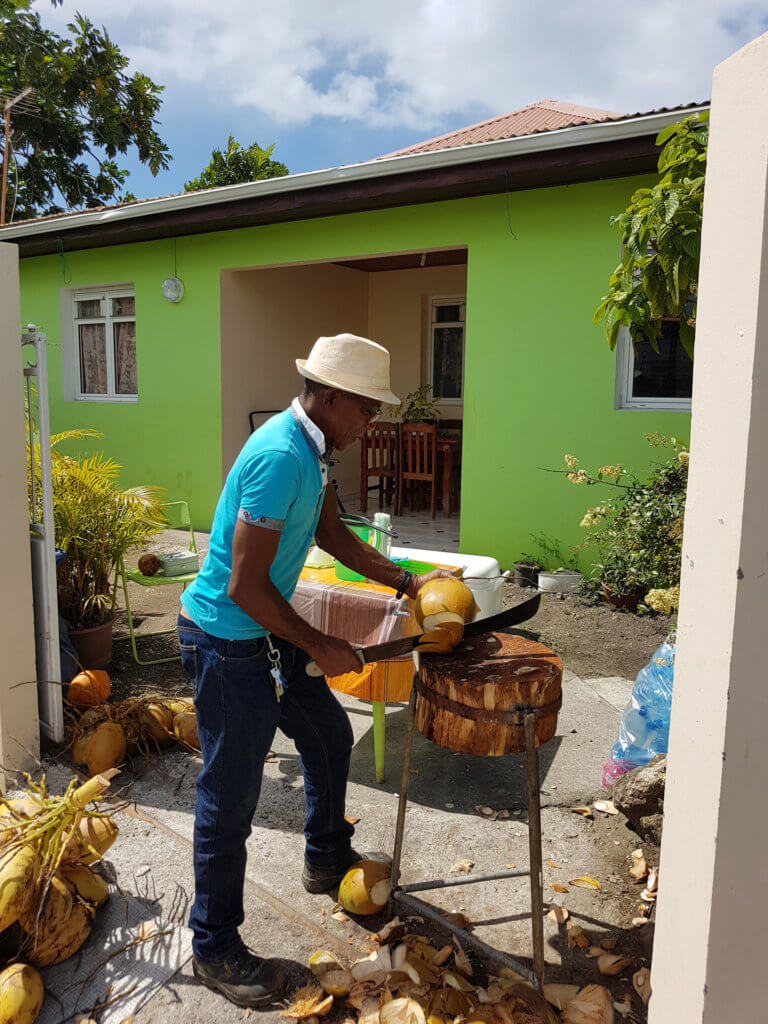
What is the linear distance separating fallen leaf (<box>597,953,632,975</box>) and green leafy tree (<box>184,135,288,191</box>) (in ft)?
71.0

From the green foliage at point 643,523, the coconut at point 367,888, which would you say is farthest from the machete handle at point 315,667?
the green foliage at point 643,523

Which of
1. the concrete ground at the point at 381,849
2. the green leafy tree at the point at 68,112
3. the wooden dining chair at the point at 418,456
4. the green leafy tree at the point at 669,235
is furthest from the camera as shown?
the green leafy tree at the point at 68,112

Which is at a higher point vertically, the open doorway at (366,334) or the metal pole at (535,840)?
the open doorway at (366,334)

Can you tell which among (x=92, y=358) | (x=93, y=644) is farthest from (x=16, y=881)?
(x=92, y=358)

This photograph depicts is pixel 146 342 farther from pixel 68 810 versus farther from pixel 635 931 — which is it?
pixel 635 931

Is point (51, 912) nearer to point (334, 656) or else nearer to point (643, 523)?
point (334, 656)

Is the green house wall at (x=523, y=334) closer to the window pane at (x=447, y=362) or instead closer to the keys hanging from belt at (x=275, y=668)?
the window pane at (x=447, y=362)

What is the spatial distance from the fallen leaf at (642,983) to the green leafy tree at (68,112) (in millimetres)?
20684

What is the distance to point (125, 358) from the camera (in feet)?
31.6

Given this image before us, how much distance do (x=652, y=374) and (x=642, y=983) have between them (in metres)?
5.02

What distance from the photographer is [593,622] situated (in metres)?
5.56

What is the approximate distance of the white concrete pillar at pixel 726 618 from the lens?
1.22 m

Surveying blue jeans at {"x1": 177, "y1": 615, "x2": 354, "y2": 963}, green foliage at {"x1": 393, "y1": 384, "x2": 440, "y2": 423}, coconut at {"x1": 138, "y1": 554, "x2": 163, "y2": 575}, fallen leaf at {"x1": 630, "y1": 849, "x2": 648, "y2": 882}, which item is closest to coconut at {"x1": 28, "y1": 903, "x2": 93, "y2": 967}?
blue jeans at {"x1": 177, "y1": 615, "x2": 354, "y2": 963}

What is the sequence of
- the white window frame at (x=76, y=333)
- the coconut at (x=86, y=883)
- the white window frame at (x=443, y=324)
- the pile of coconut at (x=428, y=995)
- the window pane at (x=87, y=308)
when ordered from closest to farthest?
1. the pile of coconut at (x=428, y=995)
2. the coconut at (x=86, y=883)
3. the white window frame at (x=76, y=333)
4. the window pane at (x=87, y=308)
5. the white window frame at (x=443, y=324)
